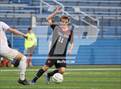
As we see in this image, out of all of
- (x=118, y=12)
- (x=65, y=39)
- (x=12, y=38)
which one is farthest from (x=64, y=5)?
(x=65, y=39)

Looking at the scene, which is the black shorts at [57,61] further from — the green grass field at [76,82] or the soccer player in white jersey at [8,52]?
the soccer player in white jersey at [8,52]

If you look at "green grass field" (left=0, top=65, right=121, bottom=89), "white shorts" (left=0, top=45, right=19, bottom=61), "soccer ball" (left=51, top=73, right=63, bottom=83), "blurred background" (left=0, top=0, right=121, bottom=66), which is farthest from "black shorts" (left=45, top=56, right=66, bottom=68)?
"blurred background" (left=0, top=0, right=121, bottom=66)

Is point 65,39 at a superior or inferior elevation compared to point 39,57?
superior

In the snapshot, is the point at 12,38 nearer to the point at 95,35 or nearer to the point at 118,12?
the point at 95,35

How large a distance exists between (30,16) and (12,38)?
2.26 m

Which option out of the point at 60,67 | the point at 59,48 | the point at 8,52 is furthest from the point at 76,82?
the point at 8,52

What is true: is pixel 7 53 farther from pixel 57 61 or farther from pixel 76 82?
pixel 76 82

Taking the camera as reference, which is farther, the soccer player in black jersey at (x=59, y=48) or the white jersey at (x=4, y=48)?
the soccer player in black jersey at (x=59, y=48)

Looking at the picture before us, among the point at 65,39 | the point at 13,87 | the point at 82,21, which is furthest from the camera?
the point at 82,21

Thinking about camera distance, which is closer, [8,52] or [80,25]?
[8,52]

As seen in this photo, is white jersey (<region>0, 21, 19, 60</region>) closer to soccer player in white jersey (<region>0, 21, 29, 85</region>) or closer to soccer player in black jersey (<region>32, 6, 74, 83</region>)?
soccer player in white jersey (<region>0, 21, 29, 85</region>)

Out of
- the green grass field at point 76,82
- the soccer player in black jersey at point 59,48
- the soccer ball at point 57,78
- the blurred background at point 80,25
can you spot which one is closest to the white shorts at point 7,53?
the green grass field at point 76,82

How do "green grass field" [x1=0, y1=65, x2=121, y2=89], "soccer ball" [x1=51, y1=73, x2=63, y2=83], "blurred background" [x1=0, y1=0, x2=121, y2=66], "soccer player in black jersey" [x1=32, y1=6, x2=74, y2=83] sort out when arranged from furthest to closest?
"blurred background" [x1=0, y1=0, x2=121, y2=66], "soccer player in black jersey" [x1=32, y1=6, x2=74, y2=83], "soccer ball" [x1=51, y1=73, x2=63, y2=83], "green grass field" [x1=0, y1=65, x2=121, y2=89]

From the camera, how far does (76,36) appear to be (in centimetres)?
2973
